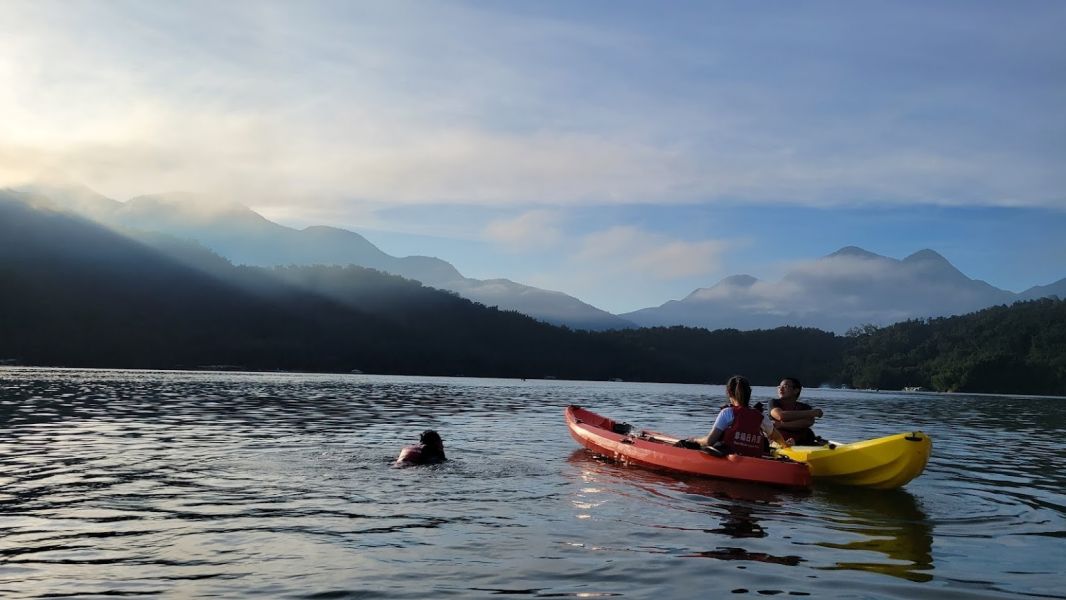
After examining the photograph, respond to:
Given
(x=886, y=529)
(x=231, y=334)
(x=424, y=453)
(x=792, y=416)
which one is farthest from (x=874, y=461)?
(x=231, y=334)

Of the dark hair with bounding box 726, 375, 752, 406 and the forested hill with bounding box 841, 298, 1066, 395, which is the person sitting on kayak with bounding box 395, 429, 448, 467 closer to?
the dark hair with bounding box 726, 375, 752, 406

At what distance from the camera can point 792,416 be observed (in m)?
19.8

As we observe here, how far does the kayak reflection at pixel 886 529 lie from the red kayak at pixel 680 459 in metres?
1.03

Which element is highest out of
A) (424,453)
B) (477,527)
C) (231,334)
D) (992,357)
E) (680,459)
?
(992,357)

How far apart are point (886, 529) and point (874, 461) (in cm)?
411

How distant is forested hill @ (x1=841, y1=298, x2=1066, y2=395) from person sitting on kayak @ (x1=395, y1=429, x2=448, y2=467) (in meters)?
165

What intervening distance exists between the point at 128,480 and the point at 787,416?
14.8m

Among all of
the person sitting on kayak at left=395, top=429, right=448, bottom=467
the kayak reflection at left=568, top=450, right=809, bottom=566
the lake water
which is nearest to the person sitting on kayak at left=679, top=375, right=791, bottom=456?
the kayak reflection at left=568, top=450, right=809, bottom=566

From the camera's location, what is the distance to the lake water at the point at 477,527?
9.52 meters

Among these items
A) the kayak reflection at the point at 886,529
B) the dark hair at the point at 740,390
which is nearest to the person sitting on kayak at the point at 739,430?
the dark hair at the point at 740,390

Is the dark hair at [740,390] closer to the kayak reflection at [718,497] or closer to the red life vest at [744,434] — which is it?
the red life vest at [744,434]

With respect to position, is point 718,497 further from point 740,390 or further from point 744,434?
point 740,390

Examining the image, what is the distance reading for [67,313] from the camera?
156m

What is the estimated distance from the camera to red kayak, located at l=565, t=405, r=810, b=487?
17.2m
